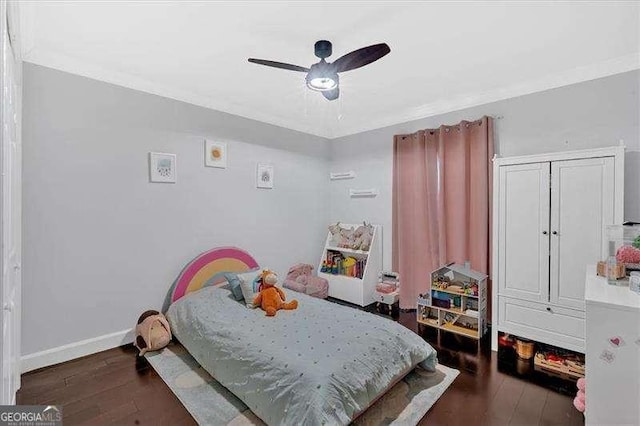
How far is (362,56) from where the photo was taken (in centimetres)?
203

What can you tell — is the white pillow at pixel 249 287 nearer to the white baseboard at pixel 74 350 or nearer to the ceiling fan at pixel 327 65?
the white baseboard at pixel 74 350

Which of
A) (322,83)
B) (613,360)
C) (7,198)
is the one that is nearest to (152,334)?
(7,198)

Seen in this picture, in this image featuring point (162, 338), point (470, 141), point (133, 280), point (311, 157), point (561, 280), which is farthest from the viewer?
point (311, 157)

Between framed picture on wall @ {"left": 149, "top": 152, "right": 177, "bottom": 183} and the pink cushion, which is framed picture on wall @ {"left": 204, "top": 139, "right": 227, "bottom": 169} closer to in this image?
framed picture on wall @ {"left": 149, "top": 152, "right": 177, "bottom": 183}

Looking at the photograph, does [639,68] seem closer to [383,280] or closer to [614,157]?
[614,157]

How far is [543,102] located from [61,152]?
4377mm

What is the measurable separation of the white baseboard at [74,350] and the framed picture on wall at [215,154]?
1881mm

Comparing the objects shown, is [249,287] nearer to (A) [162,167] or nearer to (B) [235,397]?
(B) [235,397]

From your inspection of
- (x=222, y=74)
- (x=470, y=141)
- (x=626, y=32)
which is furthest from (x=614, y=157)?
(x=222, y=74)

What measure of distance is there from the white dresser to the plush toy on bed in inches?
80.2

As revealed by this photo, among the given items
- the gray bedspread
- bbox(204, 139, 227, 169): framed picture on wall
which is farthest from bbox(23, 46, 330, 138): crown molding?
the gray bedspread

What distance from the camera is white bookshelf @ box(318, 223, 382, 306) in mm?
4062

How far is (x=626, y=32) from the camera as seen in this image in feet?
7.28

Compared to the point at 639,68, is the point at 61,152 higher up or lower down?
lower down
